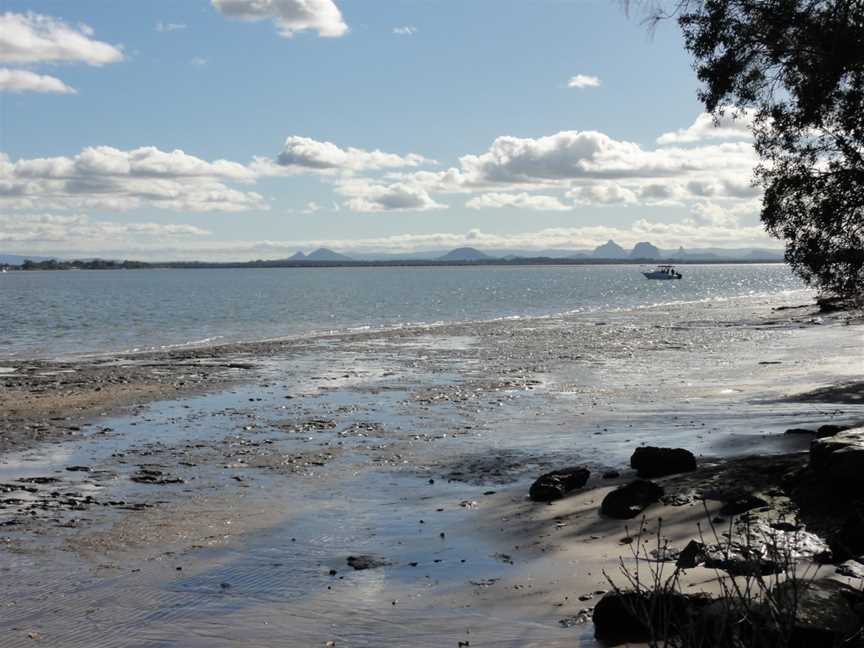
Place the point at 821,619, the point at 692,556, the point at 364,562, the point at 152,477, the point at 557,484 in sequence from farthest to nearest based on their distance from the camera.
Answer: the point at 152,477 → the point at 557,484 → the point at 364,562 → the point at 692,556 → the point at 821,619

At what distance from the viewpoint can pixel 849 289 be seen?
906 inches

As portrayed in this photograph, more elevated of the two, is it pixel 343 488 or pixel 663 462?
pixel 663 462

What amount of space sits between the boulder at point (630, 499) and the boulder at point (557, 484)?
37.4 inches

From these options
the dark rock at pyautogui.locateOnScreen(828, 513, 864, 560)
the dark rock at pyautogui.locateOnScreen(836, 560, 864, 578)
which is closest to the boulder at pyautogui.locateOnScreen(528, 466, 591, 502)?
the dark rock at pyautogui.locateOnScreen(828, 513, 864, 560)

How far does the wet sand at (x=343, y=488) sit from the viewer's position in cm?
902

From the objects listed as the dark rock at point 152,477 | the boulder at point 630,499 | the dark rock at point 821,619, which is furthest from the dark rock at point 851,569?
the dark rock at point 152,477

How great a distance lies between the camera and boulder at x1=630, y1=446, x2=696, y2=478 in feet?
45.2

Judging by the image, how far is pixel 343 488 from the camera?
14.8 meters

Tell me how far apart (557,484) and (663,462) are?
191 cm

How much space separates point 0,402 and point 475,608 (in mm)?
21888

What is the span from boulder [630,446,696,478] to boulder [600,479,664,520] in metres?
1.55

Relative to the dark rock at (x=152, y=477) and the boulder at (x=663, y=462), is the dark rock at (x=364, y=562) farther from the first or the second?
the dark rock at (x=152, y=477)

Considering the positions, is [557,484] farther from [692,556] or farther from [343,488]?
[692,556]

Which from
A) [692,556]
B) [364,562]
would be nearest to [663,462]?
[692,556]
